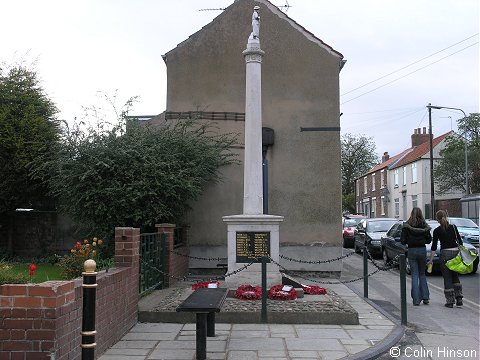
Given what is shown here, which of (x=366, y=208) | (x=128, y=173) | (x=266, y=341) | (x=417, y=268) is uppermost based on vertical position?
(x=128, y=173)

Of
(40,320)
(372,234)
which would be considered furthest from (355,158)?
(40,320)

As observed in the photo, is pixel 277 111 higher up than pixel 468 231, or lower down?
higher up

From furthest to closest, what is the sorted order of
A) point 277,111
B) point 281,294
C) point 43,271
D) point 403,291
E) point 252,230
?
point 277,111 < point 43,271 < point 252,230 < point 281,294 < point 403,291

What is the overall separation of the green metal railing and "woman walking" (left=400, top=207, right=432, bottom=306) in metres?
5.02

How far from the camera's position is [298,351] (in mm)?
6395

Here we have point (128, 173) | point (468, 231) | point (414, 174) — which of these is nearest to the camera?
point (128, 173)

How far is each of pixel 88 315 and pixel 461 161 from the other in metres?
38.8

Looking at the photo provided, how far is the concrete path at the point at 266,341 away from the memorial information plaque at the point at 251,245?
94.6 inches

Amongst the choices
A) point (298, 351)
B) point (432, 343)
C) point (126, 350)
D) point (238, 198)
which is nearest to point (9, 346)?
point (126, 350)

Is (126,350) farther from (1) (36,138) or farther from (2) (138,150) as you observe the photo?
(1) (36,138)

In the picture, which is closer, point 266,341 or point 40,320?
point 40,320

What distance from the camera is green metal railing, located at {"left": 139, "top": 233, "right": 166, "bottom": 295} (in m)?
9.06

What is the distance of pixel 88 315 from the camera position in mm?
3840

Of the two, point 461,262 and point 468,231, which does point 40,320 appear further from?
point 468,231
